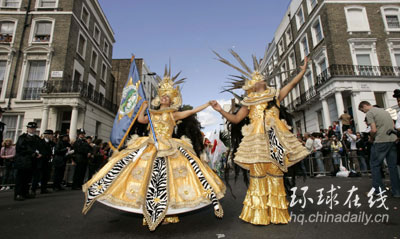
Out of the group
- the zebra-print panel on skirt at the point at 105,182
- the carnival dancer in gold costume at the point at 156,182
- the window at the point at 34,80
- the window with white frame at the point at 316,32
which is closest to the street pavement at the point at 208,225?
the carnival dancer in gold costume at the point at 156,182

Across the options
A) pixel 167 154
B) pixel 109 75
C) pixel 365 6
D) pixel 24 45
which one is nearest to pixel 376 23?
pixel 365 6

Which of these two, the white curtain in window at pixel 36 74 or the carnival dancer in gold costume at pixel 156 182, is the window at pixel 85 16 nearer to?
the white curtain in window at pixel 36 74

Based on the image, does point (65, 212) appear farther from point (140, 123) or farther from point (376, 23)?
point (376, 23)

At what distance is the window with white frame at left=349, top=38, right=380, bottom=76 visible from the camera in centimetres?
1703

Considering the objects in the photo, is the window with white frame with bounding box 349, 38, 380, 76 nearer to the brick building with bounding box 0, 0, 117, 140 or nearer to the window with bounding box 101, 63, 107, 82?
the brick building with bounding box 0, 0, 117, 140

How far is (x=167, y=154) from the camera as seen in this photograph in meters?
2.99

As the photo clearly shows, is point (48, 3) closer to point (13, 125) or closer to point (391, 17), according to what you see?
point (13, 125)

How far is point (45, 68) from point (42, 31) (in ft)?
11.2

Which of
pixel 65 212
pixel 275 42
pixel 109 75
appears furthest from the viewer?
pixel 275 42

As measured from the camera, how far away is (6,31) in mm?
17094

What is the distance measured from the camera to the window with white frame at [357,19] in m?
17.8

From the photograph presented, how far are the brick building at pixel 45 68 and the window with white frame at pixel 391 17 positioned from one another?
24.8 m

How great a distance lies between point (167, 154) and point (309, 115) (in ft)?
67.4

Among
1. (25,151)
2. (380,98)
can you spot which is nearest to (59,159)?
(25,151)
